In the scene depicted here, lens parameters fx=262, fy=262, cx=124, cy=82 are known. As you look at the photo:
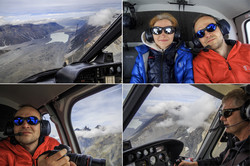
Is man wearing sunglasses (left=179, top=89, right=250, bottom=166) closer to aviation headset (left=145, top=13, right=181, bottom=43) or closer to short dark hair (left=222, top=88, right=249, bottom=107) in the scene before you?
short dark hair (left=222, top=88, right=249, bottom=107)

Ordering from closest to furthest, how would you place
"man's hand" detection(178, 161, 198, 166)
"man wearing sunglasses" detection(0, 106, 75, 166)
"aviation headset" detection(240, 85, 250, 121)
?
"man wearing sunglasses" detection(0, 106, 75, 166)
"aviation headset" detection(240, 85, 250, 121)
"man's hand" detection(178, 161, 198, 166)

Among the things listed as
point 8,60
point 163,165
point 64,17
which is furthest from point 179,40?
point 8,60

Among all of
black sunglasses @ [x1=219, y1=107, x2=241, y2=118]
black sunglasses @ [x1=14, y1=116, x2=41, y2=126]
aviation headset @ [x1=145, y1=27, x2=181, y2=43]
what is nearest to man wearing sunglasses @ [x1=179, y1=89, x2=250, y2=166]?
black sunglasses @ [x1=219, y1=107, x2=241, y2=118]

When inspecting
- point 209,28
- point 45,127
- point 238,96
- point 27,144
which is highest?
point 209,28

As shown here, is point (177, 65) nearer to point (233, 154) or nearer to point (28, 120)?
point (233, 154)

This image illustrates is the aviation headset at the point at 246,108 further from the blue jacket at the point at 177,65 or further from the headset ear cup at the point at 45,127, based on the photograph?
the headset ear cup at the point at 45,127

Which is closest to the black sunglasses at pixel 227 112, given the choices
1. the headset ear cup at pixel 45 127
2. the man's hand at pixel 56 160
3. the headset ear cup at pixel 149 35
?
the headset ear cup at pixel 149 35

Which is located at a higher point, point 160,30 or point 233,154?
point 160,30

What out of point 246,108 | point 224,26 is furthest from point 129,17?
point 246,108
